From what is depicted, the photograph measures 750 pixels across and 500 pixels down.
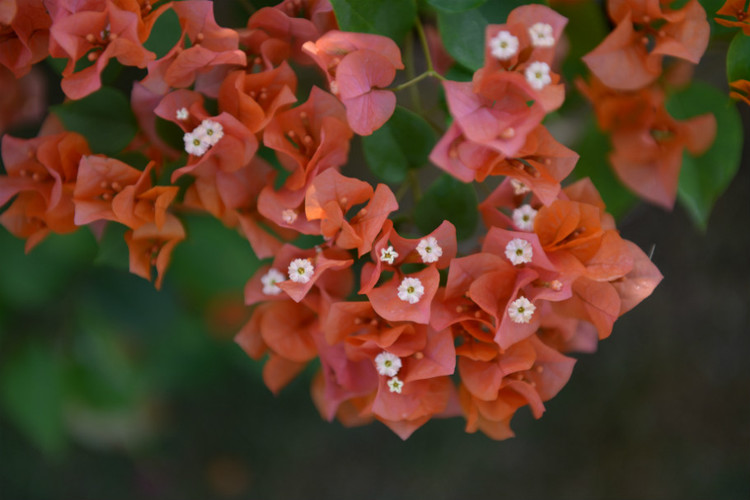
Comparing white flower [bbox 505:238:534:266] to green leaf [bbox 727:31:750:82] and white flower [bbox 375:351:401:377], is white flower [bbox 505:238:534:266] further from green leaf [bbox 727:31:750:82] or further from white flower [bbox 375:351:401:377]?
green leaf [bbox 727:31:750:82]

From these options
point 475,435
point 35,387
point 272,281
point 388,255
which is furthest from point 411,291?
point 475,435

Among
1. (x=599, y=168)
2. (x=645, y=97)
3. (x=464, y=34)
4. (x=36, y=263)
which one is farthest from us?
(x=36, y=263)

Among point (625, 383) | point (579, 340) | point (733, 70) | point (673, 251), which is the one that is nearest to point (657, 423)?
point (625, 383)

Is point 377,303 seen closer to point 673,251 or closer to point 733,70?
point 733,70

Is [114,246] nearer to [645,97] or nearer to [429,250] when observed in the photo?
[429,250]

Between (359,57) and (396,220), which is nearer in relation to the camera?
(359,57)
